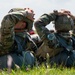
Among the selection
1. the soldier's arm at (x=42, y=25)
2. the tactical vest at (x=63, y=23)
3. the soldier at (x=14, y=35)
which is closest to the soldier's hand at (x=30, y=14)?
the soldier at (x=14, y=35)

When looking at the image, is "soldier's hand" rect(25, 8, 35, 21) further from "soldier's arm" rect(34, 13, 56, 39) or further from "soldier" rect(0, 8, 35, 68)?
"soldier's arm" rect(34, 13, 56, 39)

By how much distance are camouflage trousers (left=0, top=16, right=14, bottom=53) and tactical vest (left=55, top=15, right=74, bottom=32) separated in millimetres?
1328

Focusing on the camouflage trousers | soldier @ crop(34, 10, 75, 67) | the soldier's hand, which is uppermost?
the soldier's hand

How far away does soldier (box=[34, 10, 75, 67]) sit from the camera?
4.69 m

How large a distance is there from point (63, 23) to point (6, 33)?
4.93 ft

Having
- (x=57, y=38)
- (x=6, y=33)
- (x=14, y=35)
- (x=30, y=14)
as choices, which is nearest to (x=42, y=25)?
(x=57, y=38)

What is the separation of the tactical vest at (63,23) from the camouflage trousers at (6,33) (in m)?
1.33

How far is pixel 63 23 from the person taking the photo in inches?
196

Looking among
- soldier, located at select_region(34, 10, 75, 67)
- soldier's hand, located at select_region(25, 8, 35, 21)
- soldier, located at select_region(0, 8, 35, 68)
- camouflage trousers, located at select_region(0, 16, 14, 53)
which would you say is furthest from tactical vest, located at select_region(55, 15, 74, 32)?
camouflage trousers, located at select_region(0, 16, 14, 53)

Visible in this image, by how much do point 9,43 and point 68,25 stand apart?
1.42 m

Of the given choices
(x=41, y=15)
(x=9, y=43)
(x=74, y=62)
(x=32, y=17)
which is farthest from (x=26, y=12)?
(x=74, y=62)

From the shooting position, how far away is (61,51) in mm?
4922

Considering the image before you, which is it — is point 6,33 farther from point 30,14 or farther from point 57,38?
point 57,38

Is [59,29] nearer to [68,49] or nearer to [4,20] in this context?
[68,49]
